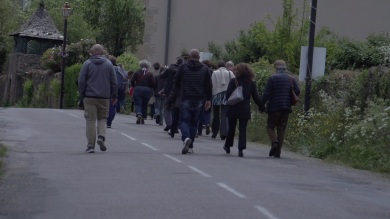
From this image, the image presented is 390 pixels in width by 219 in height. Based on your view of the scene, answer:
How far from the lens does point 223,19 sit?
94.8 ft

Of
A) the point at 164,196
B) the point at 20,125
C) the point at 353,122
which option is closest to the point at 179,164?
the point at 164,196

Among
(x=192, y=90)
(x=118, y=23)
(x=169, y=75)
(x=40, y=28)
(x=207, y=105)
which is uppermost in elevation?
(x=118, y=23)

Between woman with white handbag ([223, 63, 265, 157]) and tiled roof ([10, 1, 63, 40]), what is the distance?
115ft

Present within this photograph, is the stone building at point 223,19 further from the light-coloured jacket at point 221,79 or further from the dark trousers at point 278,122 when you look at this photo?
the dark trousers at point 278,122

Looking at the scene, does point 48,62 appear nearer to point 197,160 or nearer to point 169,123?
point 169,123

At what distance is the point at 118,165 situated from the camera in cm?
980

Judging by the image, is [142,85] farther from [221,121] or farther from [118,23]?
[118,23]

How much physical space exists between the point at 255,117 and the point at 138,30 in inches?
1269

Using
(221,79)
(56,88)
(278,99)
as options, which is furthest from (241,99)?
(56,88)

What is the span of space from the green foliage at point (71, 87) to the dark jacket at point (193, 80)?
22.6m

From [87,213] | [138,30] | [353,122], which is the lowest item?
[87,213]

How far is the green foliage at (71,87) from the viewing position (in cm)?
3419

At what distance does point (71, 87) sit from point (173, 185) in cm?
2761

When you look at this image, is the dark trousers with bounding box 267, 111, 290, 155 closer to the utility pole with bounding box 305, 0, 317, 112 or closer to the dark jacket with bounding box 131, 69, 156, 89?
the utility pole with bounding box 305, 0, 317, 112
